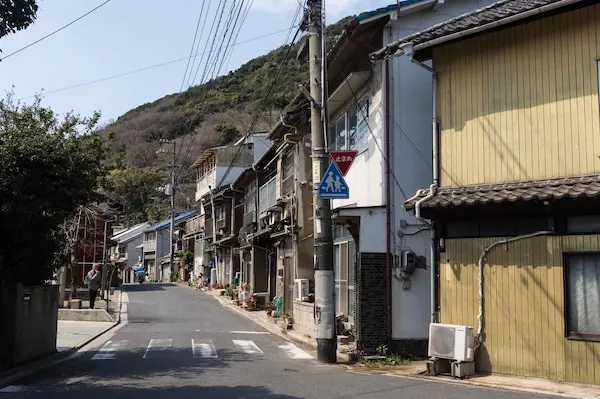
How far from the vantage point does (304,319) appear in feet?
59.6

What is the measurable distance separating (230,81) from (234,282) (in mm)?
42225

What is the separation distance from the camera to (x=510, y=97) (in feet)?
36.2

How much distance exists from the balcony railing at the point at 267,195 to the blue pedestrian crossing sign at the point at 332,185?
A: 14.2m

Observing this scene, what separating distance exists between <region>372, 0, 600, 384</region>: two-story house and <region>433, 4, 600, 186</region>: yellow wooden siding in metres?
0.02

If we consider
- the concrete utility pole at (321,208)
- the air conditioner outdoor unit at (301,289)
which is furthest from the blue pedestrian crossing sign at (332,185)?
the air conditioner outdoor unit at (301,289)

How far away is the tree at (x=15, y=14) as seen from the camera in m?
8.00

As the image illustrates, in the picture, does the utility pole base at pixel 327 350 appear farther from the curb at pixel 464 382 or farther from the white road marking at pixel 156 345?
the white road marking at pixel 156 345

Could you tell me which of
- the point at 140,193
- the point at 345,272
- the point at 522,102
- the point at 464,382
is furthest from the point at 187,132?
the point at 464,382

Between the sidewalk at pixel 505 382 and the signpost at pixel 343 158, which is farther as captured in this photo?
the signpost at pixel 343 158

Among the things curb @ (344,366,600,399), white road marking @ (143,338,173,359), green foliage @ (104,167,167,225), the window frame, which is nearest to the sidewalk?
curb @ (344,366,600,399)

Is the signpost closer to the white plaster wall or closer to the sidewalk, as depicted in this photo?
the white plaster wall

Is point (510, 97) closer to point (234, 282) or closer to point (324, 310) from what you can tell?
point (324, 310)

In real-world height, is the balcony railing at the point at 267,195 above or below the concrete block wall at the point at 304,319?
above

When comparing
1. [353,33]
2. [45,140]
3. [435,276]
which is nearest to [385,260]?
[435,276]
